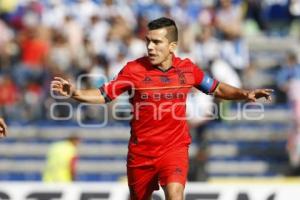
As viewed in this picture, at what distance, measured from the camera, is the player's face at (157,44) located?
941cm

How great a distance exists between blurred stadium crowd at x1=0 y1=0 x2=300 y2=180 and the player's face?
6.81 metres

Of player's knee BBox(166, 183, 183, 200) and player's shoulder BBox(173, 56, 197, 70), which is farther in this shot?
player's shoulder BBox(173, 56, 197, 70)

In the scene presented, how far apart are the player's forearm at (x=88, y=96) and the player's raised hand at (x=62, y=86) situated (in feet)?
0.37

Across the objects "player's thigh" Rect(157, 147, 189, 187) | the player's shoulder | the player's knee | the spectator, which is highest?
the player's shoulder

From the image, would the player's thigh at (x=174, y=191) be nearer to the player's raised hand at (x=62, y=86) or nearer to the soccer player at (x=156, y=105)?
the soccer player at (x=156, y=105)

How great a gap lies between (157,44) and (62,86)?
98 cm

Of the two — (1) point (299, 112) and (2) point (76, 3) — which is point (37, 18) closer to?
(2) point (76, 3)

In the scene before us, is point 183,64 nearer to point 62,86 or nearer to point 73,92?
point 73,92

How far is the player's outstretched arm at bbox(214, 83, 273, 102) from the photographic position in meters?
9.77

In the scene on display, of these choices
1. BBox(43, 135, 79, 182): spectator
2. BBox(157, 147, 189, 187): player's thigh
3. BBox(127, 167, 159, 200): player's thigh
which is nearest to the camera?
BBox(157, 147, 189, 187): player's thigh

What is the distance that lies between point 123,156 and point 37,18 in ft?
10.2

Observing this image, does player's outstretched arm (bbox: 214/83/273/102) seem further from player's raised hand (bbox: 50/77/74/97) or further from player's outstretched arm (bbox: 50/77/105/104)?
player's raised hand (bbox: 50/77/74/97)

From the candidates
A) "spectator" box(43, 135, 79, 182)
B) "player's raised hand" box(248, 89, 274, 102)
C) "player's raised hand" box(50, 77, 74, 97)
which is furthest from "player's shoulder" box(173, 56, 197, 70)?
"spectator" box(43, 135, 79, 182)

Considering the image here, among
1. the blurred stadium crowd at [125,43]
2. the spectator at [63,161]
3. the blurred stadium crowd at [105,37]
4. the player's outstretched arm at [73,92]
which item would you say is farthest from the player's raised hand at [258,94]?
the blurred stadium crowd at [105,37]
